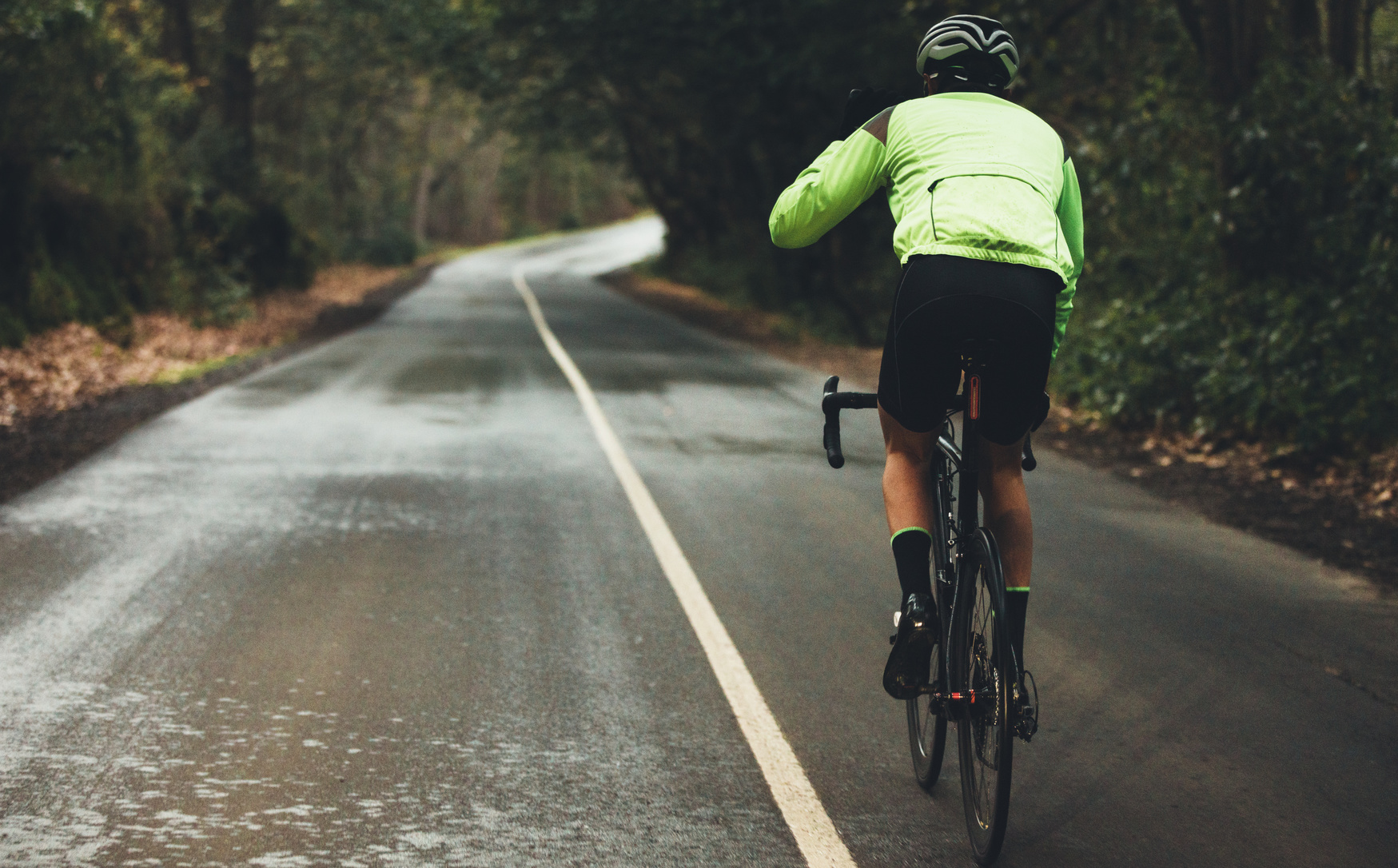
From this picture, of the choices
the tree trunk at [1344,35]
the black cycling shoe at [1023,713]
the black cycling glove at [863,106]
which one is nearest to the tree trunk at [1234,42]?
the tree trunk at [1344,35]

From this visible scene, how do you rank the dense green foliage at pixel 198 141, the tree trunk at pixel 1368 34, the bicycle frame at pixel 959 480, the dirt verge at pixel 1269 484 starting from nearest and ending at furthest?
the bicycle frame at pixel 959 480 → the dirt verge at pixel 1269 484 → the tree trunk at pixel 1368 34 → the dense green foliage at pixel 198 141

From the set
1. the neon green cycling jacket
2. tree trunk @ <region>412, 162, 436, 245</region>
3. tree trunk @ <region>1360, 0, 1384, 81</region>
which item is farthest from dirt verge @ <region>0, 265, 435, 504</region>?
tree trunk @ <region>412, 162, 436, 245</region>

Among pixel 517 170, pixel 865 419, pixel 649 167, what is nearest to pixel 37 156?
pixel 865 419

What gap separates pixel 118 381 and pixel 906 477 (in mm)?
13932

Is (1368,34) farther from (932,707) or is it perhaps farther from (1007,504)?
(932,707)

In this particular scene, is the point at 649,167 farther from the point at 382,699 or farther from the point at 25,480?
the point at 382,699

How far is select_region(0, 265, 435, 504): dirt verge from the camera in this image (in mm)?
10383

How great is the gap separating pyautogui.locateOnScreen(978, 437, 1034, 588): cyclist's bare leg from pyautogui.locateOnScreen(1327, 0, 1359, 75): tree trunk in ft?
35.6

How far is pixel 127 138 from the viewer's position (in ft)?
70.8

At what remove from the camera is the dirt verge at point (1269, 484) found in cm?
811

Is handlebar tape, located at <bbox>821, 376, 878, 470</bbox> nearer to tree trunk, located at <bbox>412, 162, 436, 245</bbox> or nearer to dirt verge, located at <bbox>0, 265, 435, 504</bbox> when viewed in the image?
dirt verge, located at <bbox>0, 265, 435, 504</bbox>

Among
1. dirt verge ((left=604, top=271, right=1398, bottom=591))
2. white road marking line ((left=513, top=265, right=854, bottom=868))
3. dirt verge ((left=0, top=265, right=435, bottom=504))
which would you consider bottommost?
dirt verge ((left=604, top=271, right=1398, bottom=591))

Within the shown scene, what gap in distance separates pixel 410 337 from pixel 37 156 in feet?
21.3

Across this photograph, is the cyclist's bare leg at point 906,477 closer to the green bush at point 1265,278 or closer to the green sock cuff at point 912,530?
the green sock cuff at point 912,530
